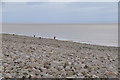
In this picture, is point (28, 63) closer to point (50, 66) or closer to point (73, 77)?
point (50, 66)

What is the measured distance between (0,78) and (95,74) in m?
3.60

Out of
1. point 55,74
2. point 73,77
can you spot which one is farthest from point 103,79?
point 55,74

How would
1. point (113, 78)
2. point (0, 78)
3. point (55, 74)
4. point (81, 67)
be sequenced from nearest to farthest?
point (0, 78), point (55, 74), point (113, 78), point (81, 67)

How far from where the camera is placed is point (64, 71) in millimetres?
9312

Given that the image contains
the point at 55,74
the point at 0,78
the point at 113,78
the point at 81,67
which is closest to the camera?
the point at 0,78

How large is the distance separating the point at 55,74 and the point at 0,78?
1.92 m

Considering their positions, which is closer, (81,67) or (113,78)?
(113,78)

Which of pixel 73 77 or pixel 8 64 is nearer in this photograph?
pixel 73 77

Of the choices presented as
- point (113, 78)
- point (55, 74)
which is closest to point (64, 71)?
point (55, 74)

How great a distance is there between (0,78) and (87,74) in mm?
3179

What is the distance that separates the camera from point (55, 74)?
350 inches

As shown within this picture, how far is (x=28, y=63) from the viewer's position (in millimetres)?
9984

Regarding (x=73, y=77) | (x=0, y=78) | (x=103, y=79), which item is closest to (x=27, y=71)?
(x=0, y=78)

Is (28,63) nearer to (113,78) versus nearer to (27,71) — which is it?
(27,71)
